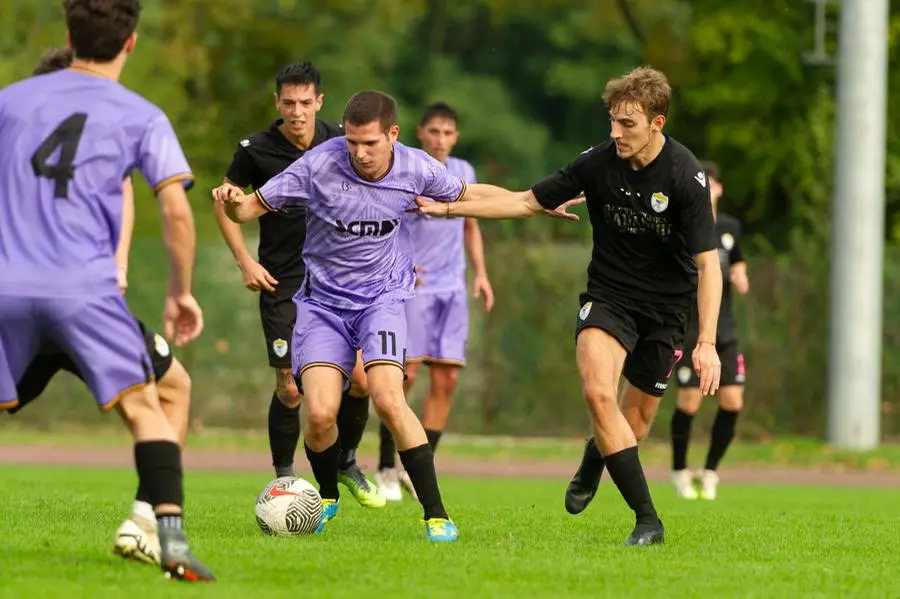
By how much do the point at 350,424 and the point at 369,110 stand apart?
3.21m

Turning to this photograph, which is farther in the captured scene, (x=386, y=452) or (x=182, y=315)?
(x=386, y=452)

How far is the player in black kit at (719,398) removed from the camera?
48.5ft

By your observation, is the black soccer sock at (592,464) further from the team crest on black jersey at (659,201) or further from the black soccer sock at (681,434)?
the black soccer sock at (681,434)

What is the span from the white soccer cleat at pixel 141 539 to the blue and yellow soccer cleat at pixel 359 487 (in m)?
4.10

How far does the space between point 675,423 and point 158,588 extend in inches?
344

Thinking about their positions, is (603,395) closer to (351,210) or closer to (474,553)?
(474,553)

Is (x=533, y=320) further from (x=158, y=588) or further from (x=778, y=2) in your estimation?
(x=158, y=588)

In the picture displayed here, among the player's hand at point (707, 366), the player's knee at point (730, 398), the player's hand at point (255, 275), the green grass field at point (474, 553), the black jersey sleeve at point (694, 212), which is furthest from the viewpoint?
the player's knee at point (730, 398)

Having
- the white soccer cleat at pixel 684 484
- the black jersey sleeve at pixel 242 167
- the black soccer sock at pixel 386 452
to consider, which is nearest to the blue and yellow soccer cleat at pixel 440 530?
the black jersey sleeve at pixel 242 167

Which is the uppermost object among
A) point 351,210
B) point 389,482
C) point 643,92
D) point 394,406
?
point 643,92

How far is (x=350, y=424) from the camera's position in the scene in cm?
1175

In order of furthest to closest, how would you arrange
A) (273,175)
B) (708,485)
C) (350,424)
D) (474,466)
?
(474,466), (708,485), (350,424), (273,175)

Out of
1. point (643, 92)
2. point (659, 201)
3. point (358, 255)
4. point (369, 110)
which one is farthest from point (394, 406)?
point (643, 92)

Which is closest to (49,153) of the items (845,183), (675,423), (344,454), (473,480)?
(344,454)
